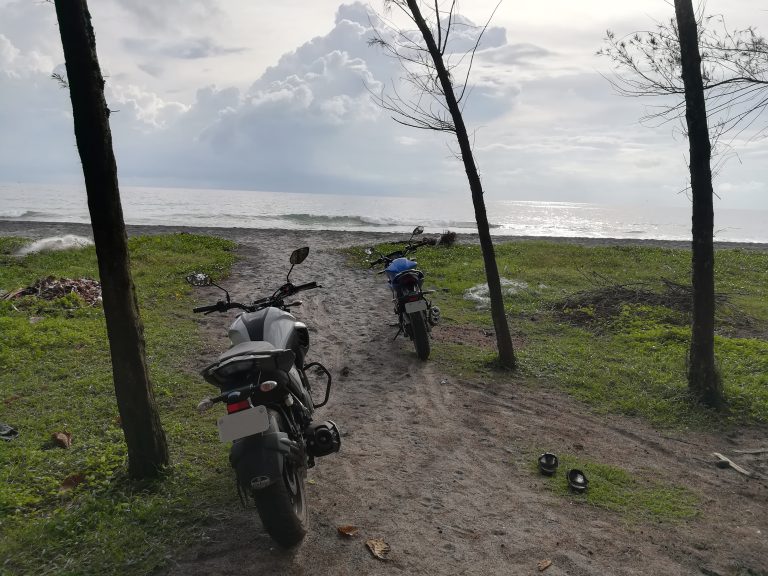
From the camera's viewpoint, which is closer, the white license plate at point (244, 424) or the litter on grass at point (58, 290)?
the white license plate at point (244, 424)

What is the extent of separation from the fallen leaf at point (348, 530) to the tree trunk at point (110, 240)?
1.73m

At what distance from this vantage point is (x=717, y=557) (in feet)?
14.3

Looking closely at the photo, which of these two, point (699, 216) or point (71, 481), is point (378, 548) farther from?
point (699, 216)

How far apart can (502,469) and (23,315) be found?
9.06 meters

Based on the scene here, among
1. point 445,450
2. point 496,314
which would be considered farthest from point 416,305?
point 445,450

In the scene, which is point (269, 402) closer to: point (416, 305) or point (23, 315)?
point (416, 305)

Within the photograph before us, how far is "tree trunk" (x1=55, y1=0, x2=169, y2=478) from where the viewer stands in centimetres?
442

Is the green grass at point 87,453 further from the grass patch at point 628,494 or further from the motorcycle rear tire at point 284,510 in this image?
the grass patch at point 628,494

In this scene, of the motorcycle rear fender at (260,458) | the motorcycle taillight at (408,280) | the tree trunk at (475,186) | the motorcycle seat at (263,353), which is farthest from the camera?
the motorcycle taillight at (408,280)

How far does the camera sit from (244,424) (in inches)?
150

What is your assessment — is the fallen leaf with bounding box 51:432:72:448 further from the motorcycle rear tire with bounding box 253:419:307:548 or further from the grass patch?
the grass patch

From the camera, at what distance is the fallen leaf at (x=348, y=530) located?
4.40m

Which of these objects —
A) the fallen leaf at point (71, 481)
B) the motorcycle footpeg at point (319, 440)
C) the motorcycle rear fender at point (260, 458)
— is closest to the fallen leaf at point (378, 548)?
the motorcycle footpeg at point (319, 440)

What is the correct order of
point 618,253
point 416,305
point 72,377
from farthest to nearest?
point 618,253 < point 416,305 < point 72,377
